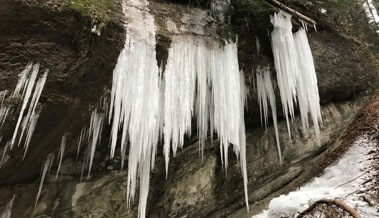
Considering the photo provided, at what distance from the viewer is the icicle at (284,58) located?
651cm

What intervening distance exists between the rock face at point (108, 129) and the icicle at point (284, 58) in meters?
0.28

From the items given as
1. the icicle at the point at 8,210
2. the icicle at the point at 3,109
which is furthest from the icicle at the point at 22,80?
the icicle at the point at 8,210

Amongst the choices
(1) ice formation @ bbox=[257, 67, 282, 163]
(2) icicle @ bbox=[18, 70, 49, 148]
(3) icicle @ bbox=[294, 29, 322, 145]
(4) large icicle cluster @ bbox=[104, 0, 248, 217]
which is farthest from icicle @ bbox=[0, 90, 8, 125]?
(3) icicle @ bbox=[294, 29, 322, 145]

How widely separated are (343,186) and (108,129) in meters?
3.80

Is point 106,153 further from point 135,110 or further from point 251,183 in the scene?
point 251,183

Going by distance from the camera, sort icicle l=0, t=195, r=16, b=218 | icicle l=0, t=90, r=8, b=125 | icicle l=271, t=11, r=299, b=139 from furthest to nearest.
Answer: icicle l=271, t=11, r=299, b=139, icicle l=0, t=195, r=16, b=218, icicle l=0, t=90, r=8, b=125

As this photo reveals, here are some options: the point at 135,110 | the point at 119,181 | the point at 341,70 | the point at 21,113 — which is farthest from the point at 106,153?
the point at 341,70

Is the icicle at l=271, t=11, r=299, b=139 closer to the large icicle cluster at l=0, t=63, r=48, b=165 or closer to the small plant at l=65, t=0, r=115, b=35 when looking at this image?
the small plant at l=65, t=0, r=115, b=35

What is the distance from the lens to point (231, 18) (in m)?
6.66

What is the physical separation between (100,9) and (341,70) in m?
5.68

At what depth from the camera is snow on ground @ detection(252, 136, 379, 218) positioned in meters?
4.91

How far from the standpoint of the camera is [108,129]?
6297mm

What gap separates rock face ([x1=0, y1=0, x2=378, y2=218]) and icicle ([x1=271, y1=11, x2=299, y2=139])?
28 centimetres

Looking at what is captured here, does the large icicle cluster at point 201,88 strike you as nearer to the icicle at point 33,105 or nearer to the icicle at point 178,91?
the icicle at point 178,91
